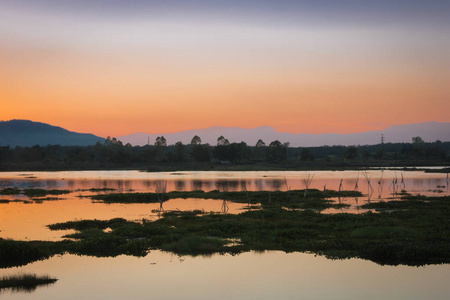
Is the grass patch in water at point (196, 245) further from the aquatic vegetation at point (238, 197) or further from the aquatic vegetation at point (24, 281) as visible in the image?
the aquatic vegetation at point (238, 197)

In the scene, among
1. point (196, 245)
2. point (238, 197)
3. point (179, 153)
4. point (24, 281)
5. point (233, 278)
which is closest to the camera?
point (24, 281)

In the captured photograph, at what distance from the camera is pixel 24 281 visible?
675 inches

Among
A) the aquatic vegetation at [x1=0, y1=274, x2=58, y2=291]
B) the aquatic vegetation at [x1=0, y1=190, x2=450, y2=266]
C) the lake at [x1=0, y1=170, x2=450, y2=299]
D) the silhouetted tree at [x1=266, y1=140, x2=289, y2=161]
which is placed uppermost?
the silhouetted tree at [x1=266, y1=140, x2=289, y2=161]

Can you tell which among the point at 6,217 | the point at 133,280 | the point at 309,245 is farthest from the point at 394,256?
the point at 6,217

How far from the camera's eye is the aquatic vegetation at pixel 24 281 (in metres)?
16.7

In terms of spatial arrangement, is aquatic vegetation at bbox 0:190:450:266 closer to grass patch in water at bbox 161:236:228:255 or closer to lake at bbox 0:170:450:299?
grass patch in water at bbox 161:236:228:255

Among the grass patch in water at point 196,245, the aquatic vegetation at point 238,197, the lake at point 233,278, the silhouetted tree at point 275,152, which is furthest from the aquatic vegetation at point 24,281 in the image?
the silhouetted tree at point 275,152

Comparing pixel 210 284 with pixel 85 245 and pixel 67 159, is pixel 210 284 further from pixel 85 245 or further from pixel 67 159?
pixel 67 159

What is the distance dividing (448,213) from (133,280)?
25.0 m

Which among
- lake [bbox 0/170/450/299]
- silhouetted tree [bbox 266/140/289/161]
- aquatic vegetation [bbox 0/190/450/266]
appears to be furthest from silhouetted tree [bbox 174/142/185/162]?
lake [bbox 0/170/450/299]

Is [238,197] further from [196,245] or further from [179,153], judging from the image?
[179,153]

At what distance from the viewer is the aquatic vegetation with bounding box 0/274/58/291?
54.6 feet

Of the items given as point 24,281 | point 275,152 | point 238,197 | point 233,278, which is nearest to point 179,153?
point 275,152

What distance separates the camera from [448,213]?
32.0 m
